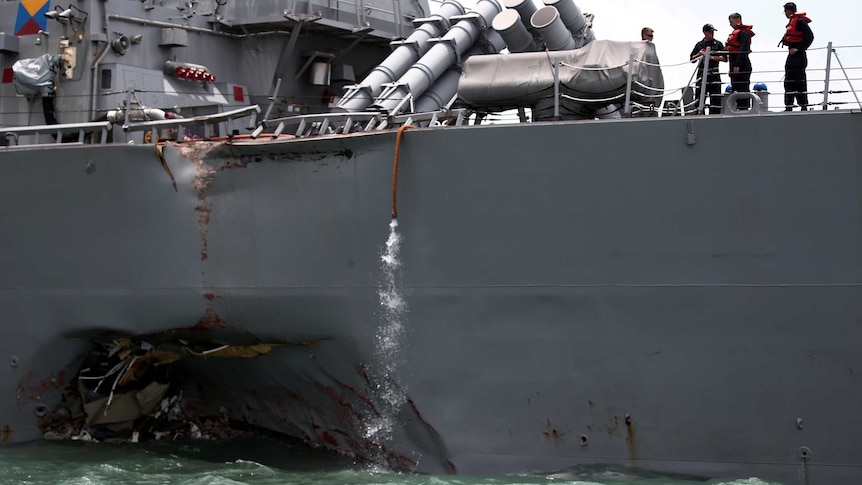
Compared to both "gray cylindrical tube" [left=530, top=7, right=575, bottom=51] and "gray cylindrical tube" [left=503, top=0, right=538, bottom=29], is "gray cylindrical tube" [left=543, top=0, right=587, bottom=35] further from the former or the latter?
"gray cylindrical tube" [left=530, top=7, right=575, bottom=51]

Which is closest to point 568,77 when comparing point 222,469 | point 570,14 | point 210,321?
point 570,14

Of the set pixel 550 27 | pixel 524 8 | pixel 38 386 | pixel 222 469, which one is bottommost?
pixel 222 469

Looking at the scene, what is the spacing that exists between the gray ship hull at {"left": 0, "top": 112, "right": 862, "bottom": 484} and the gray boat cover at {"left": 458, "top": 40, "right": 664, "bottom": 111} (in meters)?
0.81

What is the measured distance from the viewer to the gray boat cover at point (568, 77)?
336 inches

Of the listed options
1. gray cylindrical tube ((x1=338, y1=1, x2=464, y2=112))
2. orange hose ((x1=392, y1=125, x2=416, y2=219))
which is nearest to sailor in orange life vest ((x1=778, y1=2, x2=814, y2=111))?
orange hose ((x1=392, y1=125, x2=416, y2=219))

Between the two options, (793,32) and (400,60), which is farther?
(400,60)

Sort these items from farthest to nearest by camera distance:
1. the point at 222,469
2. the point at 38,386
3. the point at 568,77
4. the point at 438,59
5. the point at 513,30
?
1. the point at 438,59
2. the point at 513,30
3. the point at 38,386
4. the point at 222,469
5. the point at 568,77

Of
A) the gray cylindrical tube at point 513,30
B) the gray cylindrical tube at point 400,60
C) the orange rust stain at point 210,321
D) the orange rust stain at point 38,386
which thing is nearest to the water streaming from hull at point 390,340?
the orange rust stain at point 210,321

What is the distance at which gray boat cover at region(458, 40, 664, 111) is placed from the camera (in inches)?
336

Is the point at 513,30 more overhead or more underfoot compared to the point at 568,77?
more overhead

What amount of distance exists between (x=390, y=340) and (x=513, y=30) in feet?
12.9

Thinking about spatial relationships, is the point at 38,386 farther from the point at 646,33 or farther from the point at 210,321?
the point at 646,33

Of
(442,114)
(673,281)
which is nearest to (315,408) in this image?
(442,114)

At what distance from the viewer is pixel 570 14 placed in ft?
36.3
